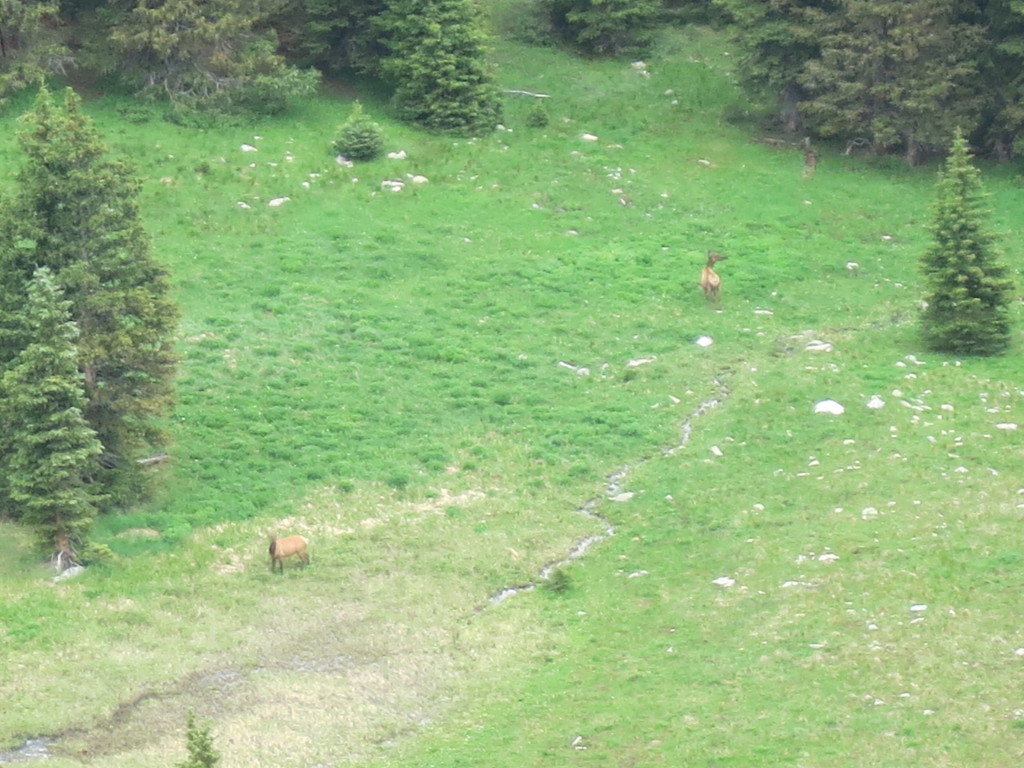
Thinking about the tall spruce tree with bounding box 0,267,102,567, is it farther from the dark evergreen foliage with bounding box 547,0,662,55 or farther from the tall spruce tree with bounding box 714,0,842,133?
the dark evergreen foliage with bounding box 547,0,662,55

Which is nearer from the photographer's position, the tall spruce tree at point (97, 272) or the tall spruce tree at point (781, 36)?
the tall spruce tree at point (97, 272)

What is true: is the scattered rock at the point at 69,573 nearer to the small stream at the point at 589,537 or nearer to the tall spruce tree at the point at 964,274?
the small stream at the point at 589,537

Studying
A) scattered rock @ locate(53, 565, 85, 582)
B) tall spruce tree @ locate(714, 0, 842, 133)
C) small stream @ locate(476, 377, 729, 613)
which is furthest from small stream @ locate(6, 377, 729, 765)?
tall spruce tree @ locate(714, 0, 842, 133)

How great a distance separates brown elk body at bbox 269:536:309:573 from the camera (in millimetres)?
27531

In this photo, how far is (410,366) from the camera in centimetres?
3597

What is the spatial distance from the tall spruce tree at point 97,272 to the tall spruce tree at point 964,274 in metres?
17.7

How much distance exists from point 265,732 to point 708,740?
6.40 metres

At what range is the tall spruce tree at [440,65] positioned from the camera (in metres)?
47.5

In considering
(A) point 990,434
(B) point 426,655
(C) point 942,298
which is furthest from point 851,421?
(B) point 426,655

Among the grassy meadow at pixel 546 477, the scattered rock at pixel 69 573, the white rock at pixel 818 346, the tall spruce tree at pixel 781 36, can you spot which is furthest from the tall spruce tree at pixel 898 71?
the scattered rock at pixel 69 573

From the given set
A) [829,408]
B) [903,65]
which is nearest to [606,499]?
[829,408]

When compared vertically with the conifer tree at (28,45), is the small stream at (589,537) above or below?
below

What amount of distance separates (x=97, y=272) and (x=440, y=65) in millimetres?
20830

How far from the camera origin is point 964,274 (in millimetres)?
35719
